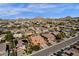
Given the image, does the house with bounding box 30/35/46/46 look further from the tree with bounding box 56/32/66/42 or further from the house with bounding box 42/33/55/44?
the tree with bounding box 56/32/66/42

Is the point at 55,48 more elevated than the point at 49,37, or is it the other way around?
the point at 49,37

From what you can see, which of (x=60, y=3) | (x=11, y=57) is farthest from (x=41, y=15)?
(x=11, y=57)

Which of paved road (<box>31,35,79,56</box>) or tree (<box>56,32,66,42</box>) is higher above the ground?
tree (<box>56,32,66,42</box>)

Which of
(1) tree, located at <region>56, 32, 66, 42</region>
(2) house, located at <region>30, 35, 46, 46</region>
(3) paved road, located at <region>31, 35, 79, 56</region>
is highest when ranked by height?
(1) tree, located at <region>56, 32, 66, 42</region>

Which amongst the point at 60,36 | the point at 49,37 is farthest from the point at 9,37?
the point at 60,36

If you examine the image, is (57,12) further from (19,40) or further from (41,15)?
(19,40)

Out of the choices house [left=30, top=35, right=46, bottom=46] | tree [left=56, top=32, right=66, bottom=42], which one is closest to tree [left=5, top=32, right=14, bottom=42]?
house [left=30, top=35, right=46, bottom=46]

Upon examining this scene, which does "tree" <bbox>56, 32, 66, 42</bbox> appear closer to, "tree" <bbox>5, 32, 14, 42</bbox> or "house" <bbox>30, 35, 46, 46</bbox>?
"house" <bbox>30, 35, 46, 46</bbox>

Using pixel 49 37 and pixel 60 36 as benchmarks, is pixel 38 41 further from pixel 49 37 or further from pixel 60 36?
pixel 60 36

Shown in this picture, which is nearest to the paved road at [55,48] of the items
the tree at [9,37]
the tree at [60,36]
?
the tree at [60,36]

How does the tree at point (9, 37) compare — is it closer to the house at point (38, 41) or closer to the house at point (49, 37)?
the house at point (38, 41)

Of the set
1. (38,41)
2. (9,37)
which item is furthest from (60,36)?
(9,37)
